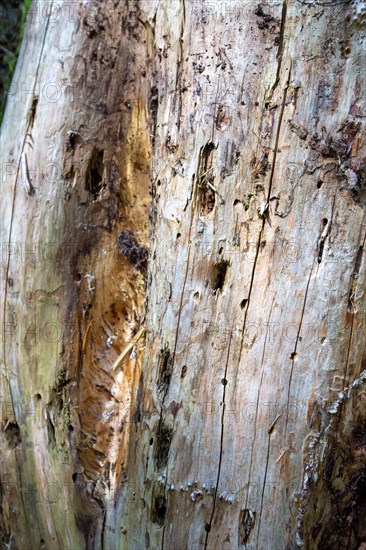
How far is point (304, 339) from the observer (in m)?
1.93

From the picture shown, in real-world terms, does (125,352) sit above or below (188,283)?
below

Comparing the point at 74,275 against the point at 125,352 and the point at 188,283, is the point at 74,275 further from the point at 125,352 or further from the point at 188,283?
the point at 188,283

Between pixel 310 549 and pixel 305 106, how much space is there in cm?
155

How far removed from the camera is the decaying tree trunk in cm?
193

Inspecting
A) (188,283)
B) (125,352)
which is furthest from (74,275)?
(188,283)

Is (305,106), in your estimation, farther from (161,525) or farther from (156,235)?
(161,525)

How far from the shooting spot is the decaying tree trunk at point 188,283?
1.93 m

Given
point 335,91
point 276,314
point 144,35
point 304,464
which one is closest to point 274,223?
point 276,314

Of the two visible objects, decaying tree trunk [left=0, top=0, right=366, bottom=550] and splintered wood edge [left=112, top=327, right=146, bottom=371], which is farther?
splintered wood edge [left=112, top=327, right=146, bottom=371]

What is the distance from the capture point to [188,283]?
2.06 m

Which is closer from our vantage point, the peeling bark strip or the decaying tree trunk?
the decaying tree trunk

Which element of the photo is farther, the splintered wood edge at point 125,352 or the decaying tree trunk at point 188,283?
the splintered wood edge at point 125,352

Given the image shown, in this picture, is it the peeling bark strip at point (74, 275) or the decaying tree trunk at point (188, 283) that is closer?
the decaying tree trunk at point (188, 283)

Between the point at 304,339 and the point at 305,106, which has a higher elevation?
the point at 305,106
